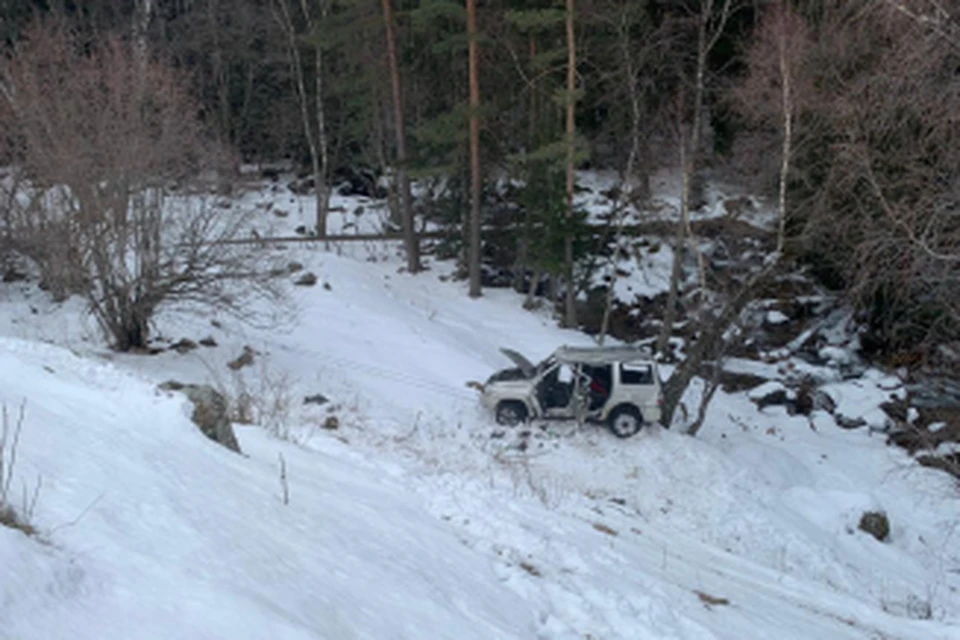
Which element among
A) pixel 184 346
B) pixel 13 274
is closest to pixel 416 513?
pixel 184 346

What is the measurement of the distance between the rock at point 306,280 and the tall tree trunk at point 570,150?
7.61 meters

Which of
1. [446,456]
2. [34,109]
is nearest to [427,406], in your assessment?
[446,456]

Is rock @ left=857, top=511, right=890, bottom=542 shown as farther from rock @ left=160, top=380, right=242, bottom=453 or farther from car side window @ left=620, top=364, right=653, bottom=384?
rock @ left=160, top=380, right=242, bottom=453

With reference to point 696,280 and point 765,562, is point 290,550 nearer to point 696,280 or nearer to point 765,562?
point 765,562

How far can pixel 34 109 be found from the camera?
14.1 m

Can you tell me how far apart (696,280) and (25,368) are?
22.1 meters

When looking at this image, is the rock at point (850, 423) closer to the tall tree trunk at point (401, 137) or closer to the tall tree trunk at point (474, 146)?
the tall tree trunk at point (474, 146)

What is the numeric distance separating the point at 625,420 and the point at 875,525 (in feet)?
14.4

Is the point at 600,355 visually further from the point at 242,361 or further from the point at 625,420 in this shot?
the point at 242,361

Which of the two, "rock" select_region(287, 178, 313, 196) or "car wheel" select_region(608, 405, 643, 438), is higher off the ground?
"rock" select_region(287, 178, 313, 196)

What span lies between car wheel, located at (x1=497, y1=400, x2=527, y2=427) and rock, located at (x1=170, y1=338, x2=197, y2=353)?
6957 millimetres

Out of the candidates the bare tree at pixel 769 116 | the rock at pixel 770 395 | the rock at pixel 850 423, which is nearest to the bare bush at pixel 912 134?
the bare tree at pixel 769 116

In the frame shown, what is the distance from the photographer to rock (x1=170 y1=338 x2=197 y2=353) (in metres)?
15.6

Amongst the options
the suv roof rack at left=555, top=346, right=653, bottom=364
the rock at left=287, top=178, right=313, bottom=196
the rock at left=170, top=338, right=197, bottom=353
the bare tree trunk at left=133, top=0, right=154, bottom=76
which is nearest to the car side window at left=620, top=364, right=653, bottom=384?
the suv roof rack at left=555, top=346, right=653, bottom=364
